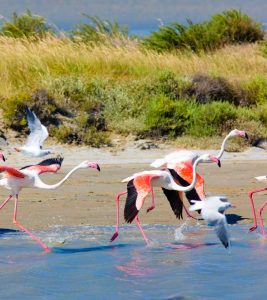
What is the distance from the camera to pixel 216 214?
848 centimetres

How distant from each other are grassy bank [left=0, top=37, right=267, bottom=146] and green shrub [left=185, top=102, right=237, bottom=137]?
0.01 meters

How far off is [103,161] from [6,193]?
236 centimetres

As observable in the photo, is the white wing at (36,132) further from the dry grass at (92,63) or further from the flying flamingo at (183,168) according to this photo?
the dry grass at (92,63)

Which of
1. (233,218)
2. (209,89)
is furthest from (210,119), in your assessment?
(233,218)

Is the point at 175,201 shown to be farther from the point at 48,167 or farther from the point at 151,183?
the point at 48,167

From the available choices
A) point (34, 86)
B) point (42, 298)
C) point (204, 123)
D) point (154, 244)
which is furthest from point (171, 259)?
point (34, 86)

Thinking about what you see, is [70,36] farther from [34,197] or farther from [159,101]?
[34,197]

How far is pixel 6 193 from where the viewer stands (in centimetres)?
1185

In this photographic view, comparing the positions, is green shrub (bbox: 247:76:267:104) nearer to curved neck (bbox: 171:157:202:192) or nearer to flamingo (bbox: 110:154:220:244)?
flamingo (bbox: 110:154:220:244)

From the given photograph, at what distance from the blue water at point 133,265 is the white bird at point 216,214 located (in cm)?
50

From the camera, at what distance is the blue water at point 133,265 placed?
27.9 feet

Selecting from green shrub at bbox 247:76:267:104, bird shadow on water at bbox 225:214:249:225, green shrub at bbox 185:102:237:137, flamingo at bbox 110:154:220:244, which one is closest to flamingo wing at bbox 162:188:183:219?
flamingo at bbox 110:154:220:244

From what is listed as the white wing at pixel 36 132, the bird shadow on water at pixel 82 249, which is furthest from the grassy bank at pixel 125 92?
the bird shadow on water at pixel 82 249

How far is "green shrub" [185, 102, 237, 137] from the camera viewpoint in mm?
15352
